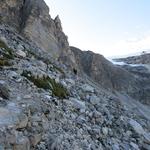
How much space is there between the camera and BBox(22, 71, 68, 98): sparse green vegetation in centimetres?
2064

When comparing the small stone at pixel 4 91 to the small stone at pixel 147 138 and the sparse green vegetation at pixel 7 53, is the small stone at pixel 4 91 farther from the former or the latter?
the small stone at pixel 147 138

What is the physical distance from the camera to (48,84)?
849 inches

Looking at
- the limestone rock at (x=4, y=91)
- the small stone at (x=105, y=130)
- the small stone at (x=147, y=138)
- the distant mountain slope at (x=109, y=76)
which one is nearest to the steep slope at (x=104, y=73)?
A: the distant mountain slope at (x=109, y=76)

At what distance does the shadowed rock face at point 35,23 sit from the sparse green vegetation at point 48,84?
20.0m

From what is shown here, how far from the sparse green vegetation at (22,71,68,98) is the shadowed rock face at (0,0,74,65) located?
20.0 meters

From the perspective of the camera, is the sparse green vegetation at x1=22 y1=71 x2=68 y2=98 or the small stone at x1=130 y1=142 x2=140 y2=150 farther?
the small stone at x1=130 y1=142 x2=140 y2=150

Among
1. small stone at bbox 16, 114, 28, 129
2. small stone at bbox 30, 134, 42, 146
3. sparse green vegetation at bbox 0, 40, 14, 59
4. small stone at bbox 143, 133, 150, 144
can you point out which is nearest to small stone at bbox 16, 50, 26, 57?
sparse green vegetation at bbox 0, 40, 14, 59

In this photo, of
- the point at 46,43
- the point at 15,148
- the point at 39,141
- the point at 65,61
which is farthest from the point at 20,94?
the point at 65,61

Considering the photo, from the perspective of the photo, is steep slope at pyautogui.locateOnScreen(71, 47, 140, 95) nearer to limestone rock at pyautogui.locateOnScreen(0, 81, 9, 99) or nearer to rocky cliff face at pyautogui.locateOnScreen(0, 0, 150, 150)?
rocky cliff face at pyautogui.locateOnScreen(0, 0, 150, 150)

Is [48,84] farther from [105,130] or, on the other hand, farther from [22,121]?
[22,121]

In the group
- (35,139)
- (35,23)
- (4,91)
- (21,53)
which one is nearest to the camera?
(35,139)

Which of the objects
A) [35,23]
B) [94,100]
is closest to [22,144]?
[94,100]

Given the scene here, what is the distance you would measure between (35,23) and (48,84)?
24.8 m

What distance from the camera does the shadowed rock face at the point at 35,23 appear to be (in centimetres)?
4322
